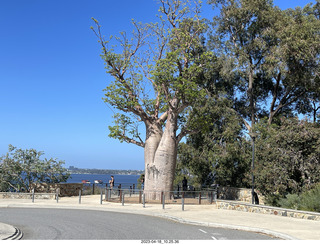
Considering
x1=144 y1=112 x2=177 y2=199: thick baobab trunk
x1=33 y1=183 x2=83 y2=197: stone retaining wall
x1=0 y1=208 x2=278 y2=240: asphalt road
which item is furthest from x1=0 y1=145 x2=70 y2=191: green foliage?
x1=0 y1=208 x2=278 y2=240: asphalt road

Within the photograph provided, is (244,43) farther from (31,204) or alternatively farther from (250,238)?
(250,238)

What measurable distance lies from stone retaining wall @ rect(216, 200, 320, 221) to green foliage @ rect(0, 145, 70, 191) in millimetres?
14639

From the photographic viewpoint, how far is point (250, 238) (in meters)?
10.6

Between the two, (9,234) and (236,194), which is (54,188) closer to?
(236,194)

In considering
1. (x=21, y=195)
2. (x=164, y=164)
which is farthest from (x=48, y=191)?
(x=164, y=164)

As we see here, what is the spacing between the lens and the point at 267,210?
688 inches

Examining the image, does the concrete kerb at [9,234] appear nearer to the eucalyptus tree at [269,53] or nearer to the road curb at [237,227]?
the road curb at [237,227]

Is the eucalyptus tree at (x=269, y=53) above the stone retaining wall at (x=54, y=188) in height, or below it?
above

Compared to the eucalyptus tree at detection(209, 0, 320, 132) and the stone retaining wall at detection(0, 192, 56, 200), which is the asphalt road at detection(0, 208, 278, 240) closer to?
the stone retaining wall at detection(0, 192, 56, 200)

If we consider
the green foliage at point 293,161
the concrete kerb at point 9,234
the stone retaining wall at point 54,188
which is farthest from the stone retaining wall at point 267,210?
the stone retaining wall at point 54,188

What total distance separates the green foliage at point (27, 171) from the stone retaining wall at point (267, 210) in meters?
14.6

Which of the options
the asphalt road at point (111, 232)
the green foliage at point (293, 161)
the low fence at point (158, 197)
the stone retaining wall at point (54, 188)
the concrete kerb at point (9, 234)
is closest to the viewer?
the concrete kerb at point (9, 234)

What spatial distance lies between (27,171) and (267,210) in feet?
63.5

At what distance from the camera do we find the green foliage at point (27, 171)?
2817 centimetres
